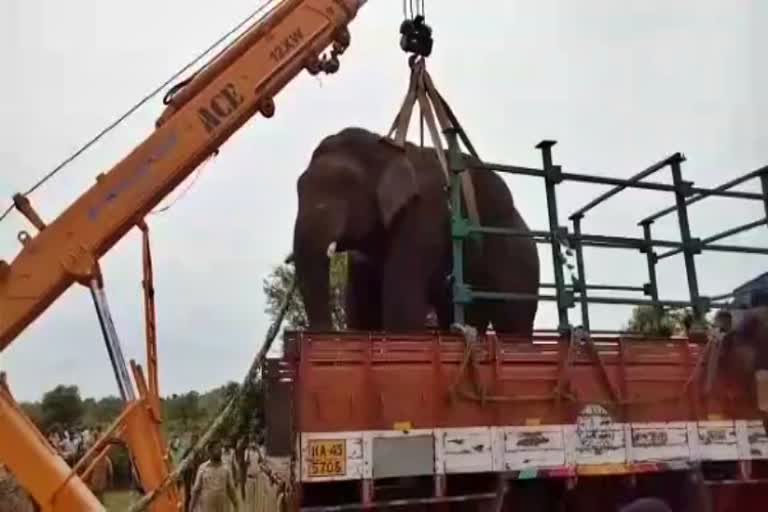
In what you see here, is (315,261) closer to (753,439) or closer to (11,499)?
(753,439)

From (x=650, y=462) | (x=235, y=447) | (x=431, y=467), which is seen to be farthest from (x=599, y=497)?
(x=235, y=447)

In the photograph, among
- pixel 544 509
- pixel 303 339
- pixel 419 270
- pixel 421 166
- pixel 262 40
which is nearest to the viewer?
pixel 303 339

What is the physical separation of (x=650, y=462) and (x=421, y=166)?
14.0ft

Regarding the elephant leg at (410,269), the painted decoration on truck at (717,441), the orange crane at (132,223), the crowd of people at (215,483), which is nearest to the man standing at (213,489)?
the crowd of people at (215,483)

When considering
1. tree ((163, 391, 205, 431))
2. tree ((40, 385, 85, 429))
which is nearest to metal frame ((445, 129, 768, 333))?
tree ((163, 391, 205, 431))

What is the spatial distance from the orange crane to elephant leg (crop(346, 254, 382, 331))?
7.13 ft

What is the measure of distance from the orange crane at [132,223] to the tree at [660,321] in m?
4.27

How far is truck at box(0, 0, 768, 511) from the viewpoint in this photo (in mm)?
6008

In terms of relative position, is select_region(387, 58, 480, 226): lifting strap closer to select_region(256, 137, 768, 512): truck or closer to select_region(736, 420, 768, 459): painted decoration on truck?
select_region(256, 137, 768, 512): truck

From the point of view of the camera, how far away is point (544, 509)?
22.8 feet

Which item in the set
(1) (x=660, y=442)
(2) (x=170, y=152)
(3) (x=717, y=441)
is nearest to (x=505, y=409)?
(1) (x=660, y=442)

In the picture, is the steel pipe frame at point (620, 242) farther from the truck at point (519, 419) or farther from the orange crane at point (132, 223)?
the orange crane at point (132, 223)

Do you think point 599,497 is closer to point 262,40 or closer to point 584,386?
point 584,386

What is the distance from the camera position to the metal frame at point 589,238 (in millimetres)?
8000
